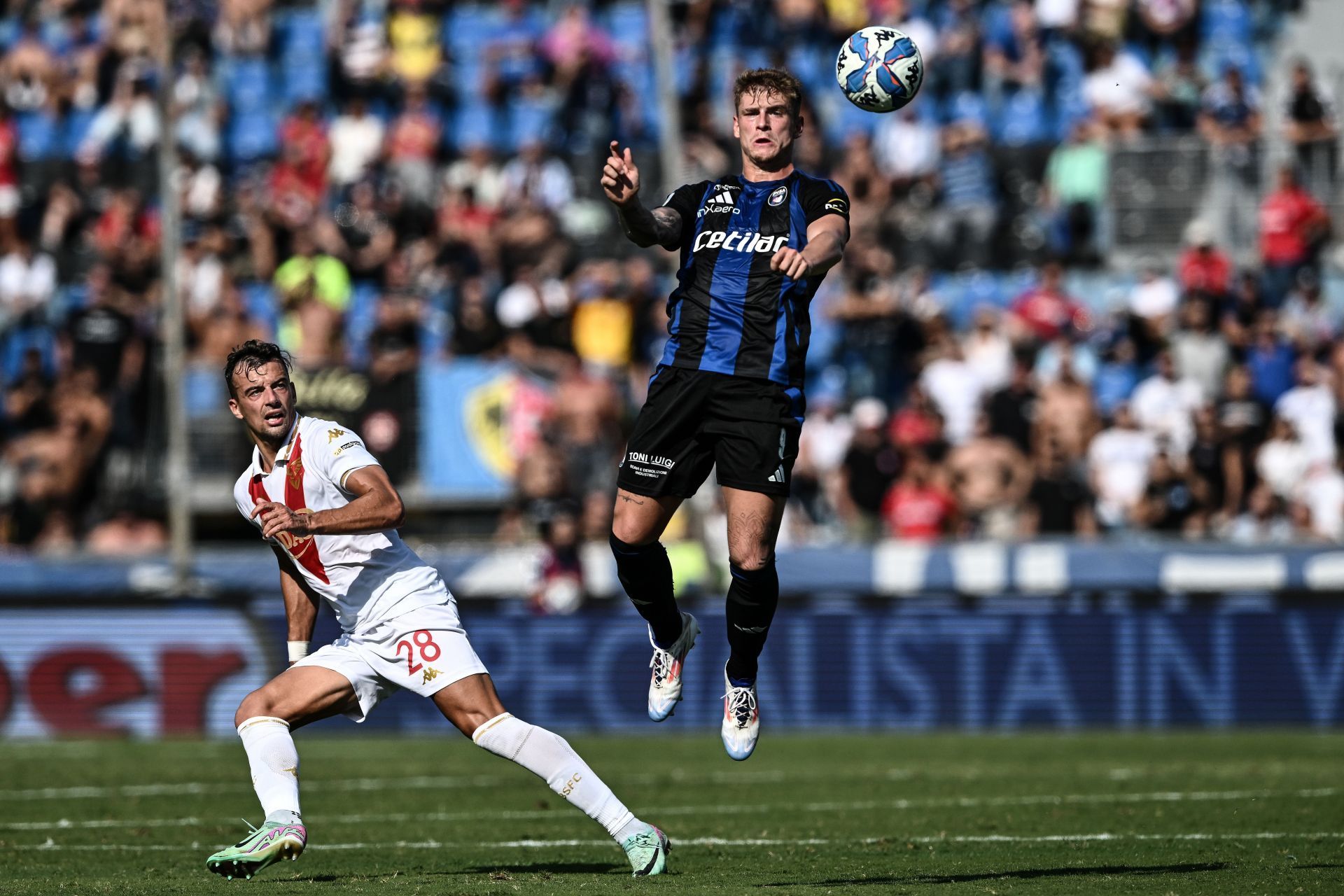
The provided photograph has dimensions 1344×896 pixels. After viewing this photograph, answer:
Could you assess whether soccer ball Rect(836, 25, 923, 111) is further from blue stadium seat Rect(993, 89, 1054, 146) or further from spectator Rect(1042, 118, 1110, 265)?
blue stadium seat Rect(993, 89, 1054, 146)

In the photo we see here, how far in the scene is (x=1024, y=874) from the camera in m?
9.20

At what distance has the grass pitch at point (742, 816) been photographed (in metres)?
9.12

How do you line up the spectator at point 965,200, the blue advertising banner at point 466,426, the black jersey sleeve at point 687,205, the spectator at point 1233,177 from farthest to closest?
1. the spectator at point 965,200
2. the spectator at point 1233,177
3. the blue advertising banner at point 466,426
4. the black jersey sleeve at point 687,205

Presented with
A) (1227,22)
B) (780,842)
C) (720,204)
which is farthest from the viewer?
(1227,22)

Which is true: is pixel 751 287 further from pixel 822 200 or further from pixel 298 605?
pixel 298 605

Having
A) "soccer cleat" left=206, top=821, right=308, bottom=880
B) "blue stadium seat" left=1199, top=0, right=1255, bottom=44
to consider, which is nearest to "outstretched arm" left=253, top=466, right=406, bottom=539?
"soccer cleat" left=206, top=821, right=308, bottom=880

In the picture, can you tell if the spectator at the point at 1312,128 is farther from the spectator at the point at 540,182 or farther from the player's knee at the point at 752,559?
the player's knee at the point at 752,559

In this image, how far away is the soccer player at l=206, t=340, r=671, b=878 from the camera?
8.95 metres

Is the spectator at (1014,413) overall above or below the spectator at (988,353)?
below

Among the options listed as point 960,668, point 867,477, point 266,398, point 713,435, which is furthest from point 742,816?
point 867,477

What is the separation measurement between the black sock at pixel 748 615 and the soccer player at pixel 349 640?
3.13 ft

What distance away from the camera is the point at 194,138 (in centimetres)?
2578

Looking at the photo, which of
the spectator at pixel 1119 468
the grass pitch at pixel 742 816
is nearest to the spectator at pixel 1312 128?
the spectator at pixel 1119 468

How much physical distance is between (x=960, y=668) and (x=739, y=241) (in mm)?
9447
